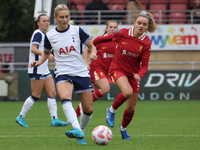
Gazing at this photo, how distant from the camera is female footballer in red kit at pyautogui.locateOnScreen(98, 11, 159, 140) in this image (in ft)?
19.6

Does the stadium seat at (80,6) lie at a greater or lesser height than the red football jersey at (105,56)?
greater

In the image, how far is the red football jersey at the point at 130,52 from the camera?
5.99 meters

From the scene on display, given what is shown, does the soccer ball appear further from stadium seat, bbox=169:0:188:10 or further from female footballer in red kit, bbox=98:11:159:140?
stadium seat, bbox=169:0:188:10

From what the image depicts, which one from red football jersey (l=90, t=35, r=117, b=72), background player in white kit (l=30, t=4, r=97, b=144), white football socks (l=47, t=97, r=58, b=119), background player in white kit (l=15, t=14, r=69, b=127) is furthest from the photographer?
red football jersey (l=90, t=35, r=117, b=72)

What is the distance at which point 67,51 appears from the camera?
5.42 metres

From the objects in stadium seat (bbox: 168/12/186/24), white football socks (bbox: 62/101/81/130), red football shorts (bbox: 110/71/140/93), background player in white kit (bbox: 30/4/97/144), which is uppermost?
stadium seat (bbox: 168/12/186/24)

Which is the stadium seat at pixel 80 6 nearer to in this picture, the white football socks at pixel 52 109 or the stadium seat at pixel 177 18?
the stadium seat at pixel 177 18

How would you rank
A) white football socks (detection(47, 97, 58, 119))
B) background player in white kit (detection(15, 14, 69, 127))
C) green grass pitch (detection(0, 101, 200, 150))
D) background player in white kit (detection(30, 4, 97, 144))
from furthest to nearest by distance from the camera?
white football socks (detection(47, 97, 58, 119))
background player in white kit (detection(15, 14, 69, 127))
background player in white kit (detection(30, 4, 97, 144))
green grass pitch (detection(0, 101, 200, 150))

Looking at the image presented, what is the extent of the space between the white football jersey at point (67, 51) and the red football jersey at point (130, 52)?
923mm

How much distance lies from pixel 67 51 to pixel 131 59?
48.3 inches

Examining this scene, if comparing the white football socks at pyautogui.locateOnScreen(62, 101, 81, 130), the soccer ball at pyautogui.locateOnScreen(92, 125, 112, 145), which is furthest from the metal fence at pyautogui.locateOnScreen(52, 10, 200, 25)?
the soccer ball at pyautogui.locateOnScreen(92, 125, 112, 145)

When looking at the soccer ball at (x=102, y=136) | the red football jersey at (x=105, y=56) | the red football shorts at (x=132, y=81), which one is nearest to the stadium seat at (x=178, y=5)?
the red football jersey at (x=105, y=56)

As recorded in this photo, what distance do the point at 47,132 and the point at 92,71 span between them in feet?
6.65

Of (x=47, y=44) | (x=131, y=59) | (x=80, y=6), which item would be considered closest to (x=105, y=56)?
(x=131, y=59)
